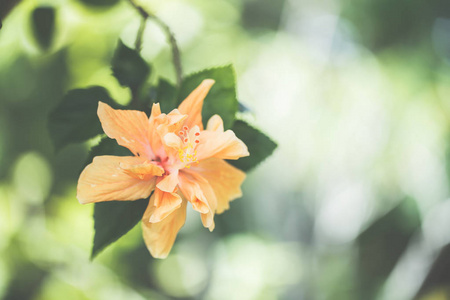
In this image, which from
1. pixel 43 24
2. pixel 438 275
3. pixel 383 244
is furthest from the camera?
pixel 383 244

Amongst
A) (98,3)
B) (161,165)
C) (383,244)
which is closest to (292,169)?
(383,244)

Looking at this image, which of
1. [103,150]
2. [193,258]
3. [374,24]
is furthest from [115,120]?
[374,24]

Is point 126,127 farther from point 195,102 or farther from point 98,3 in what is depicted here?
point 98,3

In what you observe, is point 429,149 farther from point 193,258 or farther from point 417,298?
point 193,258

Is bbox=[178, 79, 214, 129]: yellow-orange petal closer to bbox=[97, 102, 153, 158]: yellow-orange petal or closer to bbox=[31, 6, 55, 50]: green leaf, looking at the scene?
bbox=[97, 102, 153, 158]: yellow-orange petal

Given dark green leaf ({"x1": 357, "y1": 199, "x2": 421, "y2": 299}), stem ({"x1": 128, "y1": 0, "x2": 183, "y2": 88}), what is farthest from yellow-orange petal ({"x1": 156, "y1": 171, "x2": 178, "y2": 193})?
dark green leaf ({"x1": 357, "y1": 199, "x2": 421, "y2": 299})

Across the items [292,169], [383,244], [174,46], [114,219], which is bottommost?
[383,244]
